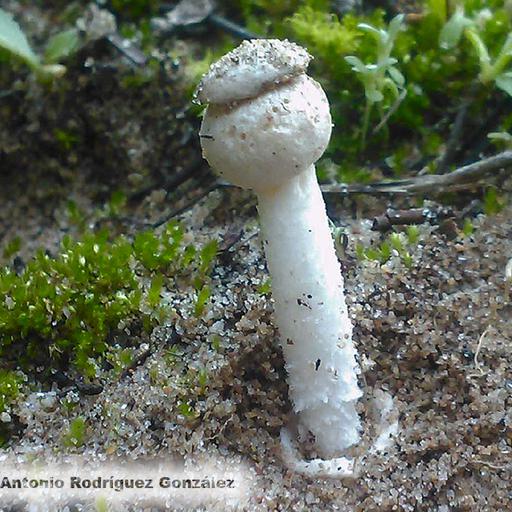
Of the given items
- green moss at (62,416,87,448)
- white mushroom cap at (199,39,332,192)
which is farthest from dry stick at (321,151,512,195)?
green moss at (62,416,87,448)

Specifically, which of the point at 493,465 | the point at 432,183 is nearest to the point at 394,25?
the point at 432,183

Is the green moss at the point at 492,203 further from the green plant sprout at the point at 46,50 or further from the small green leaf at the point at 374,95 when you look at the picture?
the green plant sprout at the point at 46,50

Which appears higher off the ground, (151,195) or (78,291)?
(78,291)

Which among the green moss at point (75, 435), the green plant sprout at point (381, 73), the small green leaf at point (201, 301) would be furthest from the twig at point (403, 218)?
the green moss at point (75, 435)

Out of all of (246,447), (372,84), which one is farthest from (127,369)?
(372,84)

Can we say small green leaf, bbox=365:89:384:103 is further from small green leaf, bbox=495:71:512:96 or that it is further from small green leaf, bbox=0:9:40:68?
small green leaf, bbox=0:9:40:68

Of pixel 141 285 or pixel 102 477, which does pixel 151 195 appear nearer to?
pixel 141 285
